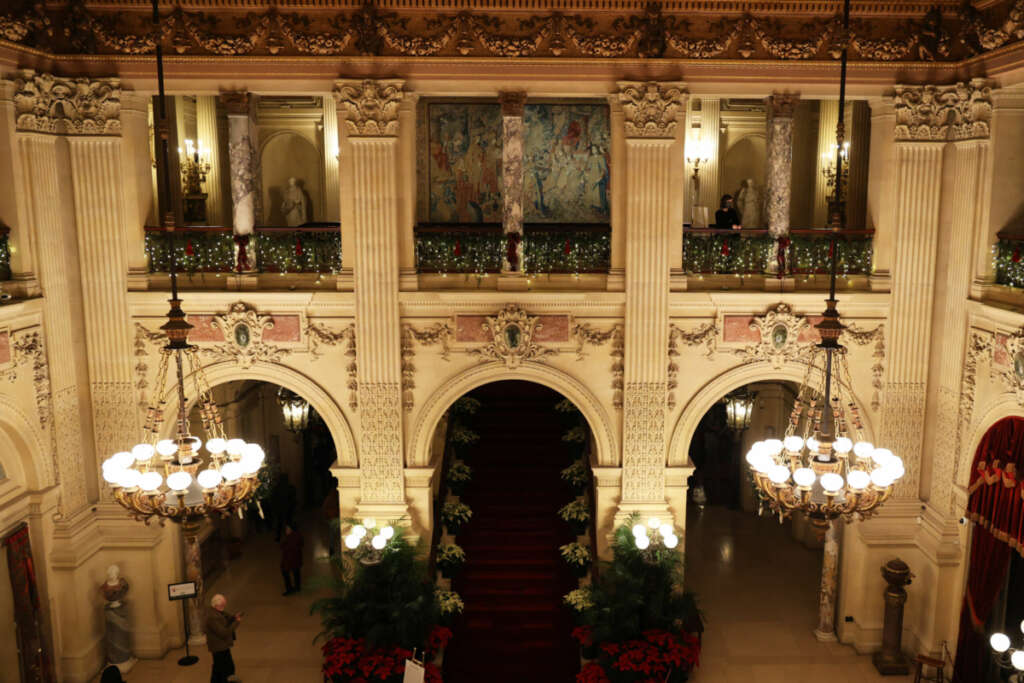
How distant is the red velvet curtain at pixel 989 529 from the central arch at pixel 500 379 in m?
4.16

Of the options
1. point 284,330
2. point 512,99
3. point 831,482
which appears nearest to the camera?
point 831,482

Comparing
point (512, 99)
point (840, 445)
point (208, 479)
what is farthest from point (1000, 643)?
point (512, 99)

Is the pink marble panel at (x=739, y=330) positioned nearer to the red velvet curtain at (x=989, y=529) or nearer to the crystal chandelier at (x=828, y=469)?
the red velvet curtain at (x=989, y=529)

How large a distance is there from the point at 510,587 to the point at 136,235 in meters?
6.78

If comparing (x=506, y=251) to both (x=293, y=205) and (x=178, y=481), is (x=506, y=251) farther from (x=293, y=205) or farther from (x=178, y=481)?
(x=293, y=205)

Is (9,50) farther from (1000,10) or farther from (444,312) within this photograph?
(1000,10)

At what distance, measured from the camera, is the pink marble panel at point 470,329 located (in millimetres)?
10586

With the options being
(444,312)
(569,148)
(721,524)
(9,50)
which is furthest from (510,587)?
(9,50)

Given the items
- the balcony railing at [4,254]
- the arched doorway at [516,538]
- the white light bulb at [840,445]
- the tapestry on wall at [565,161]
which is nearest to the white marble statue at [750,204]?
the tapestry on wall at [565,161]

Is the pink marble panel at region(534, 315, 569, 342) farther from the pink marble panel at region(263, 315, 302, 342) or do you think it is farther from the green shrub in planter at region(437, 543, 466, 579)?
the green shrub in planter at region(437, 543, 466, 579)

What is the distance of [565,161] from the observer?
15.5 meters

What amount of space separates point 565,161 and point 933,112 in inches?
263

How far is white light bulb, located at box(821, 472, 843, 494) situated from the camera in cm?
691

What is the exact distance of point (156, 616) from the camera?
1118 centimetres
